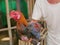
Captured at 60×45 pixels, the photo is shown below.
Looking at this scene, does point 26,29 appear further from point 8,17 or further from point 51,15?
point 8,17

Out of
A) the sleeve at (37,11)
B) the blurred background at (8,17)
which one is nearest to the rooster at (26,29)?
the sleeve at (37,11)

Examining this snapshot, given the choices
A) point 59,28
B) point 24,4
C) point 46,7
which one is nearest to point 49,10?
point 46,7

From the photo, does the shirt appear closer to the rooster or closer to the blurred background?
the rooster

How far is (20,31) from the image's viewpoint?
1014 mm

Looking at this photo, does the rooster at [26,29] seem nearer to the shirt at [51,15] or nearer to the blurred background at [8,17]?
the shirt at [51,15]

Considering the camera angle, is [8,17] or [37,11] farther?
[8,17]

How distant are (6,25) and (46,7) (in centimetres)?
56

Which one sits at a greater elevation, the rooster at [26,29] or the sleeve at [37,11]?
the sleeve at [37,11]

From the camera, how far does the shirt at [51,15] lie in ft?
3.35

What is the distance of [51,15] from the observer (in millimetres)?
1045

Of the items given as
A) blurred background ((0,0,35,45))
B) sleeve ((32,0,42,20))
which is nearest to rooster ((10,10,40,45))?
sleeve ((32,0,42,20))

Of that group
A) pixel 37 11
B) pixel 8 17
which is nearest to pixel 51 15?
pixel 37 11

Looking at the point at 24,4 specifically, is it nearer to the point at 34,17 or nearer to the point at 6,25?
the point at 6,25

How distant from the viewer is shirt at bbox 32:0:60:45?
1.02 m
